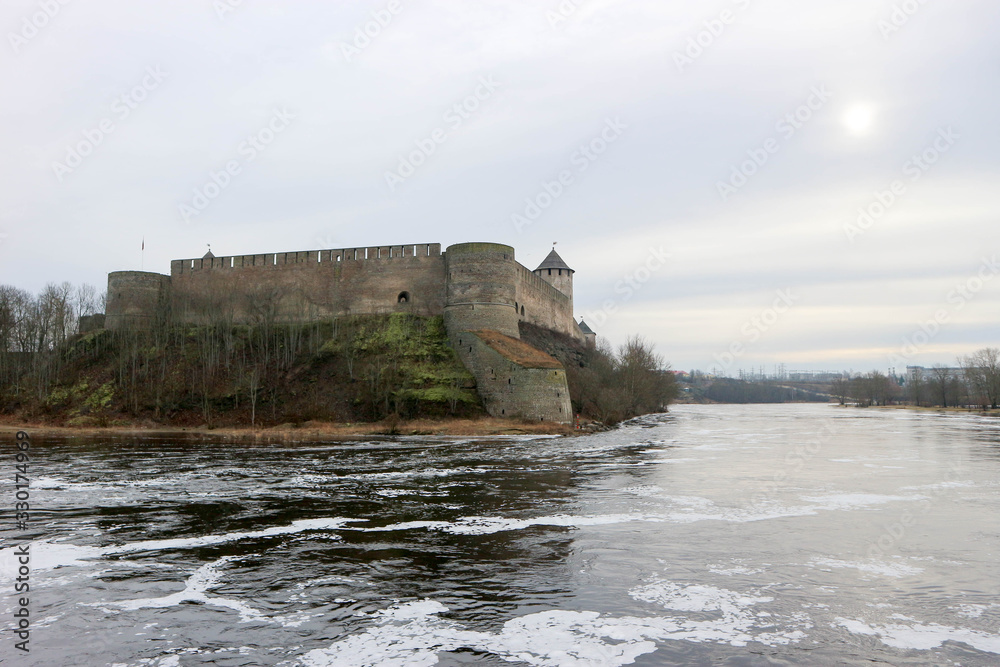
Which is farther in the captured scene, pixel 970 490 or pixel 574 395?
pixel 574 395

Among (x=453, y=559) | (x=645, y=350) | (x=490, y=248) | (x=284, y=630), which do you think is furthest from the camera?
(x=645, y=350)

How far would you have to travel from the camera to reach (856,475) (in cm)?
1543

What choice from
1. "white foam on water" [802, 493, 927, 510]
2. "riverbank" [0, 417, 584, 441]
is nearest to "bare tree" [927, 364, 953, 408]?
"riverbank" [0, 417, 584, 441]

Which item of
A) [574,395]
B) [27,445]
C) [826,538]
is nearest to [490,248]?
[574,395]

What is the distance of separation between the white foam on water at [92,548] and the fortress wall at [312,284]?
26.5 m

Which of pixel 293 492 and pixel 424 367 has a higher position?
→ pixel 424 367

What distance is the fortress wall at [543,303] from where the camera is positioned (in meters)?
38.7

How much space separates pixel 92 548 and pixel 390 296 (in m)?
28.3

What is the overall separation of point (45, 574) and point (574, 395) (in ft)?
99.9

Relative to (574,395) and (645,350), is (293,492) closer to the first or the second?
(574,395)

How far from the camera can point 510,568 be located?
7.66m

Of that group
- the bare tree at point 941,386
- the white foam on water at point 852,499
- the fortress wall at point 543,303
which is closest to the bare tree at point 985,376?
the bare tree at point 941,386

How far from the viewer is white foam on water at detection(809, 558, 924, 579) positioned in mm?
7543

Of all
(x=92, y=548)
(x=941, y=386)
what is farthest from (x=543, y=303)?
(x=941, y=386)
